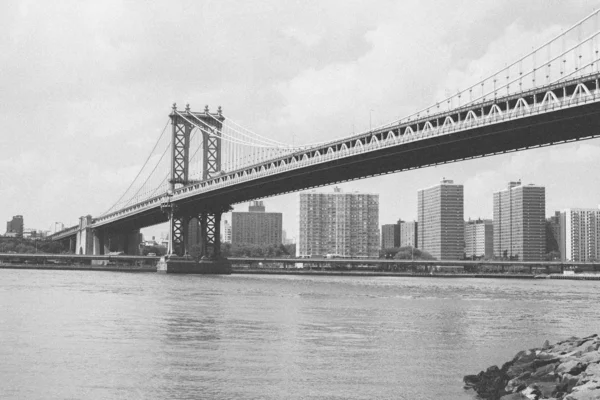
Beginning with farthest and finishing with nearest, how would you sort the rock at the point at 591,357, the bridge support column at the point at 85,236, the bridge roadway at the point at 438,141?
the bridge support column at the point at 85,236, the bridge roadway at the point at 438,141, the rock at the point at 591,357

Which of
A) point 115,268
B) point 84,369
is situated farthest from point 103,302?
point 115,268

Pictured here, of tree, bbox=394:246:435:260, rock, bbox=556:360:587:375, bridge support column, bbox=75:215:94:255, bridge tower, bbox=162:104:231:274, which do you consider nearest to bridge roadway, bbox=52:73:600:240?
bridge tower, bbox=162:104:231:274

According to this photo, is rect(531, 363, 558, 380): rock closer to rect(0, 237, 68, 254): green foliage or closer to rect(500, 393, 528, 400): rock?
rect(500, 393, 528, 400): rock

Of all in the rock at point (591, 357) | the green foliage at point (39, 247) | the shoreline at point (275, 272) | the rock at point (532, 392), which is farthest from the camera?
the green foliage at point (39, 247)

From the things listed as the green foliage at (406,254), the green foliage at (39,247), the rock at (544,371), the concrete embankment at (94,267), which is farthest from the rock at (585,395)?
the green foliage at (406,254)

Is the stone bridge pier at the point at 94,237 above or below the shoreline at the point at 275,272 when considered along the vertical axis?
above

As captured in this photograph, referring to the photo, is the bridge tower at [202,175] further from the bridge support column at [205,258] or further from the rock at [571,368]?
the rock at [571,368]

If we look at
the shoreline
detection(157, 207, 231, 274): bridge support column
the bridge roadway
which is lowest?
the shoreline
